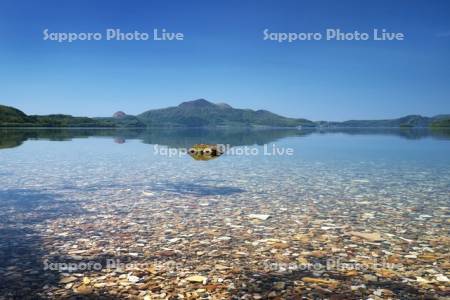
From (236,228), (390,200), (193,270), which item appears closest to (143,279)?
(193,270)

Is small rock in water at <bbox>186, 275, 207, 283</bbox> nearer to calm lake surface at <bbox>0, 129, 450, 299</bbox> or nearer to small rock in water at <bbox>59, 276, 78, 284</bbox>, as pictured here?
calm lake surface at <bbox>0, 129, 450, 299</bbox>

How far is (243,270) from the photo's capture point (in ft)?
29.1

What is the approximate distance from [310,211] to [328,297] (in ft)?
26.0

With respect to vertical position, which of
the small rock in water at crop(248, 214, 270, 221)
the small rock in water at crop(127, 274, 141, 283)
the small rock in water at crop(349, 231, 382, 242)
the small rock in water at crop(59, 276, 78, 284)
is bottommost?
the small rock in water at crop(349, 231, 382, 242)

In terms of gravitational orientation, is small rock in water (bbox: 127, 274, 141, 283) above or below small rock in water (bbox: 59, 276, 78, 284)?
below

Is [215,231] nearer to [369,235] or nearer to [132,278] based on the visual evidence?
[132,278]

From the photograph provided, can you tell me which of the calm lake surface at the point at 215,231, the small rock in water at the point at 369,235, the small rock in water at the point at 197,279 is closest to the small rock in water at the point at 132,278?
the calm lake surface at the point at 215,231

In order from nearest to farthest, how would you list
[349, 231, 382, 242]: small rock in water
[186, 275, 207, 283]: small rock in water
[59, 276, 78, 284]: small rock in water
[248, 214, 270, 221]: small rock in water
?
[59, 276, 78, 284]: small rock in water
[186, 275, 207, 283]: small rock in water
[349, 231, 382, 242]: small rock in water
[248, 214, 270, 221]: small rock in water

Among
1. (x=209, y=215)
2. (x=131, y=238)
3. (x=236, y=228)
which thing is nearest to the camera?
(x=131, y=238)

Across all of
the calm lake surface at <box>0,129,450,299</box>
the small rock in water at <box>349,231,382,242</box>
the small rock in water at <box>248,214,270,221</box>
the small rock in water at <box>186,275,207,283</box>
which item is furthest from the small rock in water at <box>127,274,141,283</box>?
the small rock in water at <box>349,231,382,242</box>

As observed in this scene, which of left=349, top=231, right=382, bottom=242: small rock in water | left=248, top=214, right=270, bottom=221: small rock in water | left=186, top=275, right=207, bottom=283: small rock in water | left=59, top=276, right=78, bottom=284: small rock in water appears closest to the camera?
left=59, top=276, right=78, bottom=284: small rock in water

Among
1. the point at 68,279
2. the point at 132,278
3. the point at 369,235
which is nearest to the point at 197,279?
the point at 132,278

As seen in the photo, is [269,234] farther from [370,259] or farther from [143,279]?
[143,279]

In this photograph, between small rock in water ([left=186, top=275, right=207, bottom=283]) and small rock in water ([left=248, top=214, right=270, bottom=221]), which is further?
small rock in water ([left=248, top=214, right=270, bottom=221])
